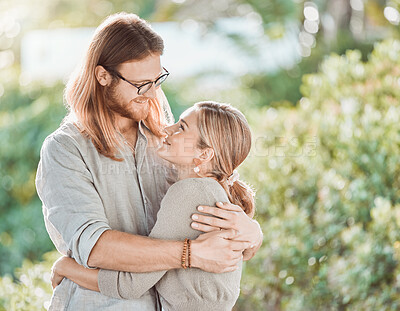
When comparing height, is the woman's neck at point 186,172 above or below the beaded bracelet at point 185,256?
above

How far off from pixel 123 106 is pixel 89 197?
402 mm

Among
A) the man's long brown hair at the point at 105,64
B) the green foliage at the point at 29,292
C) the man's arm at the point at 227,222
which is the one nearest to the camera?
the man's arm at the point at 227,222

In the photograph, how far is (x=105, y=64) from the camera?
2076 mm

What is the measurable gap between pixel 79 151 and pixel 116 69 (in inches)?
13.0

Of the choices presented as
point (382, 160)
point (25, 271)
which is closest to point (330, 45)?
point (382, 160)

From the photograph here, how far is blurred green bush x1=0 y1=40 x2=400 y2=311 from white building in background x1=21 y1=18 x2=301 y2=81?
5.07 metres

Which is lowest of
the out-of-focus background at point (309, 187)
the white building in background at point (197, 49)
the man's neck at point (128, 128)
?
the white building in background at point (197, 49)

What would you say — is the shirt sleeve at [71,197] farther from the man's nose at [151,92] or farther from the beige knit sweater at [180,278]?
the man's nose at [151,92]

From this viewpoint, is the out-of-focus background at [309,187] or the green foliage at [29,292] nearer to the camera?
the green foliage at [29,292]

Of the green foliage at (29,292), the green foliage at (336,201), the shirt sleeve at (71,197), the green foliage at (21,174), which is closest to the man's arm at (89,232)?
the shirt sleeve at (71,197)

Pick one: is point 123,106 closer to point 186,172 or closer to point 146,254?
point 186,172

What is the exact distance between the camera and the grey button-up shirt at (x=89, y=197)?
6.07ft

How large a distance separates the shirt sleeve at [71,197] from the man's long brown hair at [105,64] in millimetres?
117

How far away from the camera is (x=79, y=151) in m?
1.98
